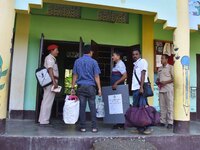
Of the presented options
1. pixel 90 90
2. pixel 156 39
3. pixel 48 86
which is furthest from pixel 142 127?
pixel 156 39

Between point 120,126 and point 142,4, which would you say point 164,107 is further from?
point 142,4

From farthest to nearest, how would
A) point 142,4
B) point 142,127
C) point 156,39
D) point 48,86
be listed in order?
point 156,39, point 48,86, point 142,4, point 142,127

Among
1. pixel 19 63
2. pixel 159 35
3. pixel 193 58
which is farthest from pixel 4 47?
pixel 193 58

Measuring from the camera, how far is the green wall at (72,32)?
721 cm

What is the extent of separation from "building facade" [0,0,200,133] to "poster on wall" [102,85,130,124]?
1097mm

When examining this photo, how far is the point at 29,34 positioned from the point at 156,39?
3.70m

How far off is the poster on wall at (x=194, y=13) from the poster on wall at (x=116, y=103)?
2265mm

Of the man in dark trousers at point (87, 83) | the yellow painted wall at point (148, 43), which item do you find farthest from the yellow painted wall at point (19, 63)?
the yellow painted wall at point (148, 43)

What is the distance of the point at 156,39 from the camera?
8.11 m

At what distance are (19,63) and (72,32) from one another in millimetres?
1676

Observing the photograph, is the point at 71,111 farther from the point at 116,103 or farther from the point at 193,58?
the point at 193,58

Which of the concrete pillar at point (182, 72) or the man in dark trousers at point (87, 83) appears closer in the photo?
the man in dark trousers at point (87, 83)

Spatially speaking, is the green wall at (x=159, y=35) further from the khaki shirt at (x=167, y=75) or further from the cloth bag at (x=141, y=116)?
the cloth bag at (x=141, y=116)

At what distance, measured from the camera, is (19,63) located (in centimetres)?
708
